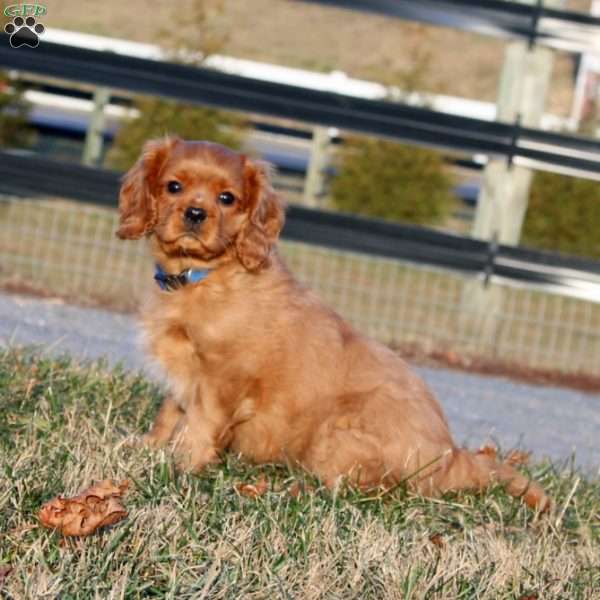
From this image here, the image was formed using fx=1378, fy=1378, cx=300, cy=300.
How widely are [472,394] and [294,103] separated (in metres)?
1.84

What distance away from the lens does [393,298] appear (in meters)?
7.27

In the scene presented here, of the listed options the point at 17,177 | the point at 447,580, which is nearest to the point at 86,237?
the point at 17,177

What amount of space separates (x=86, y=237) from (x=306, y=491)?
3.79m

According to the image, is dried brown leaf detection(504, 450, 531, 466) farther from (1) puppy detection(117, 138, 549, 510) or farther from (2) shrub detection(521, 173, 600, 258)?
(2) shrub detection(521, 173, 600, 258)

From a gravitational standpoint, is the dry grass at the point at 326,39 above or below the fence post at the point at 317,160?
above

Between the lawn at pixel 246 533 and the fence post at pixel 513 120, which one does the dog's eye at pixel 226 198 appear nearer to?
the lawn at pixel 246 533

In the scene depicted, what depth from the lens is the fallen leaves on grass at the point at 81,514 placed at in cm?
305

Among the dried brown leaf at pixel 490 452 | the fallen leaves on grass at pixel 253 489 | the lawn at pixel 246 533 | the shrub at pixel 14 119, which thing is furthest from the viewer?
the shrub at pixel 14 119

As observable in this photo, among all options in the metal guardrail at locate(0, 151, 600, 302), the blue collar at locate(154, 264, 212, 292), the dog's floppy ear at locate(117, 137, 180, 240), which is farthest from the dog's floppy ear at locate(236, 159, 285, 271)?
the metal guardrail at locate(0, 151, 600, 302)

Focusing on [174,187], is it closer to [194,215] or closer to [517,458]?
[194,215]

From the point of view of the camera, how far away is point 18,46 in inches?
281

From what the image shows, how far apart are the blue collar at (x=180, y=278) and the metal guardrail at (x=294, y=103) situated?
296cm

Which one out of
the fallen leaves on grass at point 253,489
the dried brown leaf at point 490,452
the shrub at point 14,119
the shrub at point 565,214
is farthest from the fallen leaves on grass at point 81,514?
the shrub at point 14,119

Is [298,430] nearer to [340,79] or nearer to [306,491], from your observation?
[306,491]
